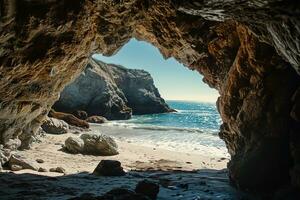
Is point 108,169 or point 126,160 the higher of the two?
point 108,169

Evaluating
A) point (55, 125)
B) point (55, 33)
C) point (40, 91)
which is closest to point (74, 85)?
point (55, 125)

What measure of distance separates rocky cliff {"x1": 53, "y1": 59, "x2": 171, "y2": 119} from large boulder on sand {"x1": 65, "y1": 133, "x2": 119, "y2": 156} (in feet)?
92.0

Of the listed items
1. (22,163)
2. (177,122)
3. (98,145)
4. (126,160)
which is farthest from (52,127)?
(177,122)

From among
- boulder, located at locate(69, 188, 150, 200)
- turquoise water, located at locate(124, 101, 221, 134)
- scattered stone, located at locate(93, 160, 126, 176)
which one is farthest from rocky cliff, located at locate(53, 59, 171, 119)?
boulder, located at locate(69, 188, 150, 200)

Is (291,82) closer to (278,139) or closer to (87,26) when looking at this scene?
(278,139)

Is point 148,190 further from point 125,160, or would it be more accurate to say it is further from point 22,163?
point 125,160

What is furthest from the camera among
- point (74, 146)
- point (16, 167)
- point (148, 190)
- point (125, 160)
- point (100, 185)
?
point (74, 146)

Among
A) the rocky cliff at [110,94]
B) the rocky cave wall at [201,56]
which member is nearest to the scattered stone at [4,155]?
the rocky cave wall at [201,56]

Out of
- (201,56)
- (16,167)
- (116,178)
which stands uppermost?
(201,56)

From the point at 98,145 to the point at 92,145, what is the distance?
274 mm

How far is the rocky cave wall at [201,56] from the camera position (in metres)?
6.48

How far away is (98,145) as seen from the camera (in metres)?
14.9

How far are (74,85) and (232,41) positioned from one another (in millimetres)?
36811

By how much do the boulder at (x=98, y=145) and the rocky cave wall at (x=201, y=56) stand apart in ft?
10.3
